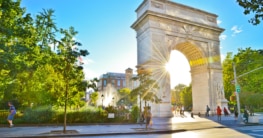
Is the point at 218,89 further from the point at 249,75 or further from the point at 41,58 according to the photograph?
the point at 41,58

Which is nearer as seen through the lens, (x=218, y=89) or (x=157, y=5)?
(x=157, y=5)

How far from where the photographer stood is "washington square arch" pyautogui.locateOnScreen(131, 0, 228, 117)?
96.3 feet

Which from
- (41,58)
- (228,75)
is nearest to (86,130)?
(41,58)

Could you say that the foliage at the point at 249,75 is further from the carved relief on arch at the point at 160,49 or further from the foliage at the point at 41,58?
the foliage at the point at 41,58

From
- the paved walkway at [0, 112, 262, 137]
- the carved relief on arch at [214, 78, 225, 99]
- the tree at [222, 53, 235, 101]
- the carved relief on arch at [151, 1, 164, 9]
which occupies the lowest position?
the paved walkway at [0, 112, 262, 137]

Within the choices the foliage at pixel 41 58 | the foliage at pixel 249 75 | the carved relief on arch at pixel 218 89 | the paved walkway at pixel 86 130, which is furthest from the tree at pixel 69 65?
the foliage at pixel 249 75

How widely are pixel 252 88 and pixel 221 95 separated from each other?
15052mm

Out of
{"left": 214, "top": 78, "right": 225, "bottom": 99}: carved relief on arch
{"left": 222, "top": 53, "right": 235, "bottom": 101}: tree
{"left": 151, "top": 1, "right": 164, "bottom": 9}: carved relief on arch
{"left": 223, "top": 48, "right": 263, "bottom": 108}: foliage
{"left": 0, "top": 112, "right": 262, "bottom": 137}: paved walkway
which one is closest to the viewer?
{"left": 0, "top": 112, "right": 262, "bottom": 137}: paved walkway

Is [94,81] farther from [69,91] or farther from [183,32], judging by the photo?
[183,32]

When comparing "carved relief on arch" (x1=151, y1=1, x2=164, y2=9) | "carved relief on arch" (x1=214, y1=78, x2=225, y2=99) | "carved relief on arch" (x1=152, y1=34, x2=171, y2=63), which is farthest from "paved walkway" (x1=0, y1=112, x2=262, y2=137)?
"carved relief on arch" (x1=151, y1=1, x2=164, y2=9)

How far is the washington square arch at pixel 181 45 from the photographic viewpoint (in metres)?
29.4

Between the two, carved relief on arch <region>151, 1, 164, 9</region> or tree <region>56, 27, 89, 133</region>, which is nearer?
tree <region>56, 27, 89, 133</region>

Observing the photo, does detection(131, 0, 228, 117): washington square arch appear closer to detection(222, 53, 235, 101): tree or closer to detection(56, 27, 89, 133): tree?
detection(56, 27, 89, 133): tree

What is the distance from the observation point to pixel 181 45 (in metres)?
33.4
